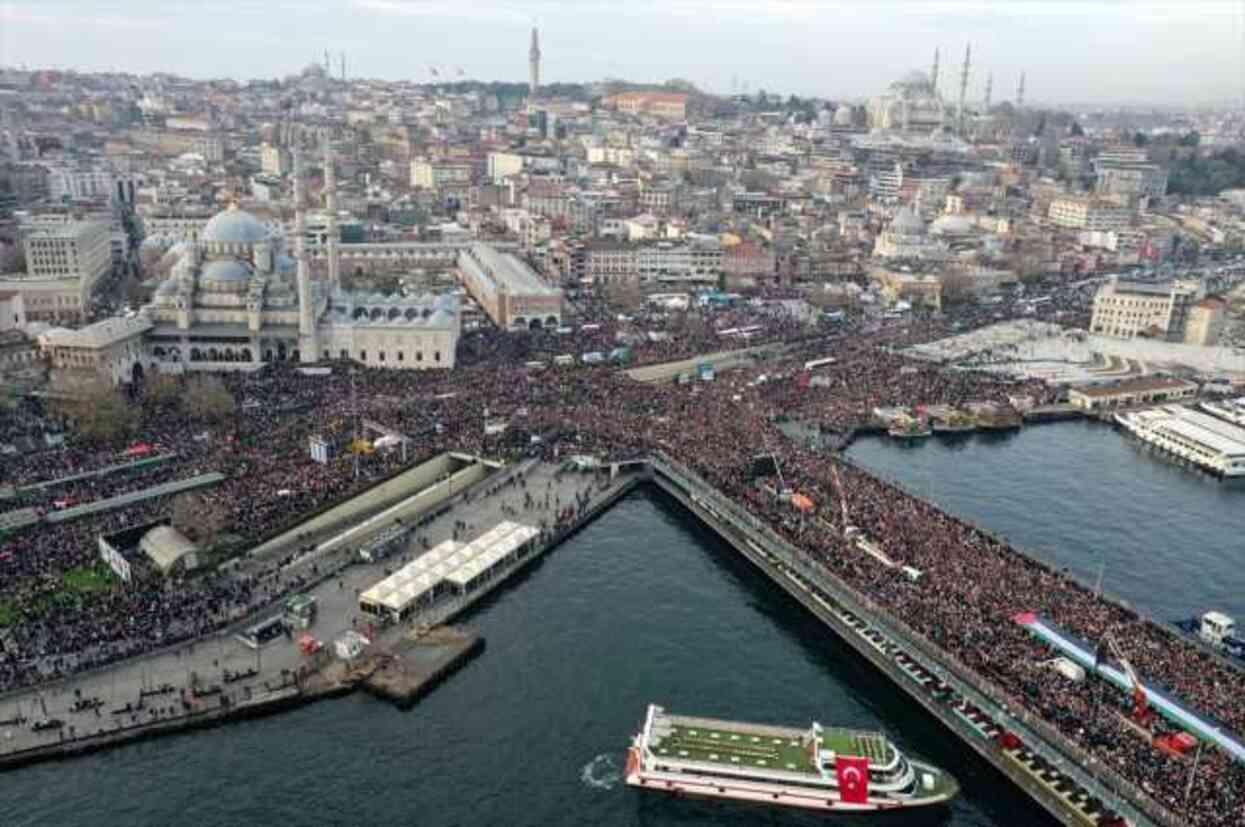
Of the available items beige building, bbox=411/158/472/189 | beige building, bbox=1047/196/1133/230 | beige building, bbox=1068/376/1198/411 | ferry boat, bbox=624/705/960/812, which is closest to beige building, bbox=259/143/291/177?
beige building, bbox=411/158/472/189

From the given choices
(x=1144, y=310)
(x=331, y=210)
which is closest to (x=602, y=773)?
(x=331, y=210)

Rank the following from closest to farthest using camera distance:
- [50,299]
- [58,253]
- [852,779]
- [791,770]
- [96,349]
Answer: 1. [852,779]
2. [791,770]
3. [96,349]
4. [50,299]
5. [58,253]

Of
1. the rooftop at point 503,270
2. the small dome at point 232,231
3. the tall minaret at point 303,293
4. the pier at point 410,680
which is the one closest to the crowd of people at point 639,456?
the pier at point 410,680

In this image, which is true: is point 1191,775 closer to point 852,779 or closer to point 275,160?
point 852,779

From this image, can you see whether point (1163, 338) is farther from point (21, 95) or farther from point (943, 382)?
point (21, 95)

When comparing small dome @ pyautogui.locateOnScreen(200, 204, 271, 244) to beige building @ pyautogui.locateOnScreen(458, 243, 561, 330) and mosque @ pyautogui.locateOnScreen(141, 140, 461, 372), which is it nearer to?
mosque @ pyautogui.locateOnScreen(141, 140, 461, 372)

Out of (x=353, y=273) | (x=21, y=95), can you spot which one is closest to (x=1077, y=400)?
(x=353, y=273)
